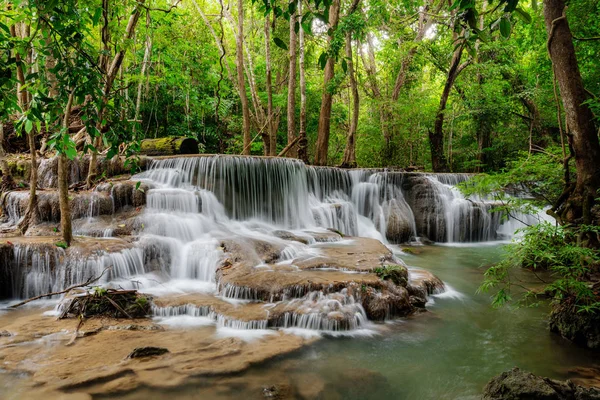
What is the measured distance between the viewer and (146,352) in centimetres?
405

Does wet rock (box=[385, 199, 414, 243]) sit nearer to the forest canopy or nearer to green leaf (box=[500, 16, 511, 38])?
the forest canopy

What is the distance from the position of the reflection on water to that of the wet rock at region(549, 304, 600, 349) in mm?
124

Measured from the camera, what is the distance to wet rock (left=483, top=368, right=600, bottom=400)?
8.94 ft

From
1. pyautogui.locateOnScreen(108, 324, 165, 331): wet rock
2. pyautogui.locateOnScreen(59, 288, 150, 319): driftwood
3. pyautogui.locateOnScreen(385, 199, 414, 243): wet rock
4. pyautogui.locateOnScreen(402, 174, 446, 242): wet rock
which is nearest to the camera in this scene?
pyautogui.locateOnScreen(108, 324, 165, 331): wet rock

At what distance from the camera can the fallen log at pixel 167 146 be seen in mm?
13438

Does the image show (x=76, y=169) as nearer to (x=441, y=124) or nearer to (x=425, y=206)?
(x=425, y=206)

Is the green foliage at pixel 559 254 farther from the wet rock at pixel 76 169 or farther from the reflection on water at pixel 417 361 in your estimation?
the wet rock at pixel 76 169

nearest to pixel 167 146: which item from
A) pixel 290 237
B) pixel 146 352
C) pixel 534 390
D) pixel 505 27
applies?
pixel 290 237

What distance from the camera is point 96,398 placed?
328 cm

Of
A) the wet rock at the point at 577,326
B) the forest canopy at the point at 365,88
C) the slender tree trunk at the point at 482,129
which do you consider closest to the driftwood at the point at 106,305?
the wet rock at the point at 577,326

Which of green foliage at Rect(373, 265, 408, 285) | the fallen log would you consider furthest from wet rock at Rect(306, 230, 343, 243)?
the fallen log

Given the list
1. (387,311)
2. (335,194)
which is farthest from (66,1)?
(335,194)

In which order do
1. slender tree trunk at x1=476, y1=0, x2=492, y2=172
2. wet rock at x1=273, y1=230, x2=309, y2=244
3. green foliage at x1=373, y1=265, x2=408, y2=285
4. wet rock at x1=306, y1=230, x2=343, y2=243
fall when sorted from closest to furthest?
green foliage at x1=373, y1=265, x2=408, y2=285 < wet rock at x1=273, y1=230, x2=309, y2=244 < wet rock at x1=306, y1=230, x2=343, y2=243 < slender tree trunk at x1=476, y1=0, x2=492, y2=172

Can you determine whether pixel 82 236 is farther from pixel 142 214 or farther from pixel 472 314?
pixel 472 314
